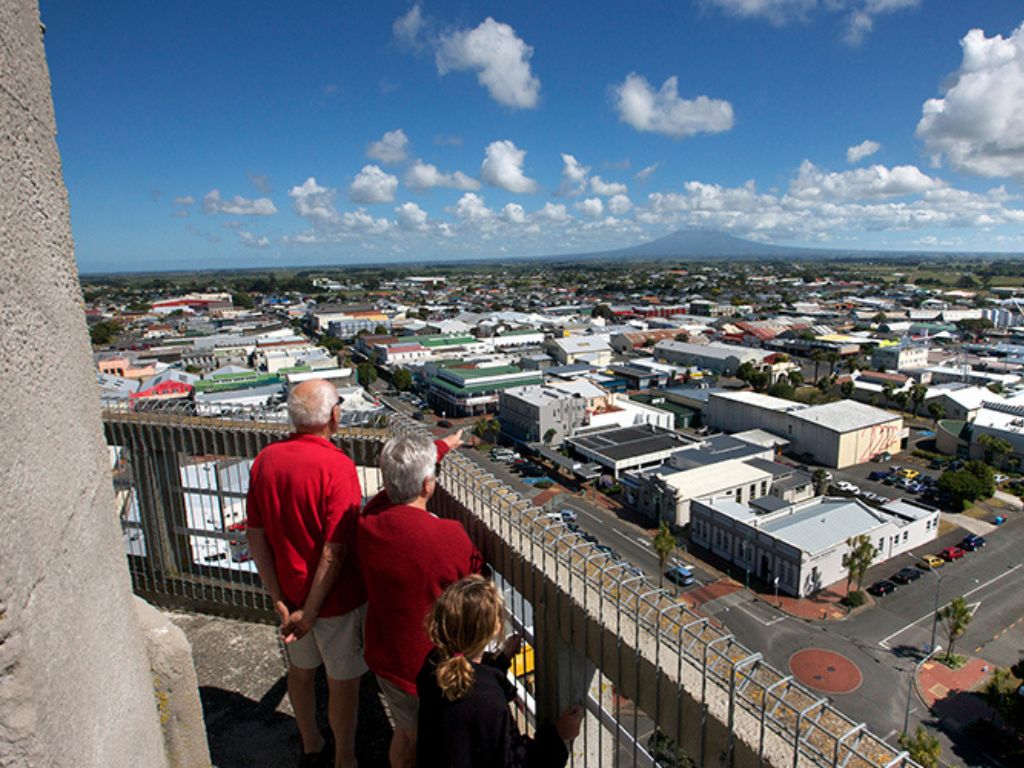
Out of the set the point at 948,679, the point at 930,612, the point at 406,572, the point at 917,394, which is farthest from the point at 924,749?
the point at 917,394

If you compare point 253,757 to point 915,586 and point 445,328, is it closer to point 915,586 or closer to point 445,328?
point 915,586

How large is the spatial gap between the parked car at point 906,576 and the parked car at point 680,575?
3968mm

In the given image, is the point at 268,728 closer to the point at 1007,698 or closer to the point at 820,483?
the point at 1007,698

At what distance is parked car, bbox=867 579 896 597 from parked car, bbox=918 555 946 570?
1322mm

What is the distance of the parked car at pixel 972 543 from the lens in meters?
13.7

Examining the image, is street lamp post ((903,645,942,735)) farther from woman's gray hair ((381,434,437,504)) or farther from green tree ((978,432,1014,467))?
green tree ((978,432,1014,467))

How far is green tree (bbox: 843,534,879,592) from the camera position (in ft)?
38.2

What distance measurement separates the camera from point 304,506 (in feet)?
5.85

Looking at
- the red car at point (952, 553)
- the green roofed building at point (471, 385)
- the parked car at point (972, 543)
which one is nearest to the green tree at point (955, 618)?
the red car at point (952, 553)

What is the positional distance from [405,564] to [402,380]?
2823 cm

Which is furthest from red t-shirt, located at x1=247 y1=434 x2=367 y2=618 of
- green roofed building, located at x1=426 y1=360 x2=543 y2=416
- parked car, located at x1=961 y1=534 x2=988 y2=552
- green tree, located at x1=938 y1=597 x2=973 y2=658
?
green roofed building, located at x1=426 y1=360 x2=543 y2=416

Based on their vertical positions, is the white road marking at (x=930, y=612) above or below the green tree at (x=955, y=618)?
below

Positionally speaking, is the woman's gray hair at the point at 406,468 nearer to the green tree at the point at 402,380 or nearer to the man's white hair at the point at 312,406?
the man's white hair at the point at 312,406

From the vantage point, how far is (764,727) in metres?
1.24
